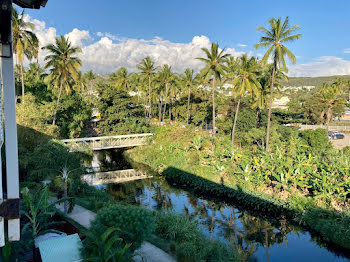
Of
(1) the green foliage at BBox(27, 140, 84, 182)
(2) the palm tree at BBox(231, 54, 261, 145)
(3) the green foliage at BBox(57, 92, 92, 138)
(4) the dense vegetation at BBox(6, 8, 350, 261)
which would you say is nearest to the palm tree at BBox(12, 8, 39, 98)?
(4) the dense vegetation at BBox(6, 8, 350, 261)

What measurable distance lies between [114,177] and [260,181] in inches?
517

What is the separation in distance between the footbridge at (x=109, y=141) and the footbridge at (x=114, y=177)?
3.44 metres

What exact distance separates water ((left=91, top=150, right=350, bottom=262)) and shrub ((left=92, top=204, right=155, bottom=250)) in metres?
5.68

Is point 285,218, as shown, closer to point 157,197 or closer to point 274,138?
point 157,197

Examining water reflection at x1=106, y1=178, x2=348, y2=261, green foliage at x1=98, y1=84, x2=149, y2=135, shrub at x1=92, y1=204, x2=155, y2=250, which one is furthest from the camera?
green foliage at x1=98, y1=84, x2=149, y2=135

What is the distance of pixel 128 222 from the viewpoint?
795 cm

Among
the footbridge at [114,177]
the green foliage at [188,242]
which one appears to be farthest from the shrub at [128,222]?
the footbridge at [114,177]

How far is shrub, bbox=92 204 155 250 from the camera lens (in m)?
7.88

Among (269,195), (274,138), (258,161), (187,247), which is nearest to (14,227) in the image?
(187,247)

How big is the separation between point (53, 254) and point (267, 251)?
1018 cm

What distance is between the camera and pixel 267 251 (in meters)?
13.1

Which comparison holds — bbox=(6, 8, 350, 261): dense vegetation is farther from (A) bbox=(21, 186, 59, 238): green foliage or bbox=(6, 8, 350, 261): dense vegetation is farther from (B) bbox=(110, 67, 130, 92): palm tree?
(B) bbox=(110, 67, 130, 92): palm tree

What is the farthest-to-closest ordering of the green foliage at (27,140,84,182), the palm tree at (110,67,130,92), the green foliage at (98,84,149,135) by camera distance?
the palm tree at (110,67,130,92) < the green foliage at (98,84,149,135) < the green foliage at (27,140,84,182)

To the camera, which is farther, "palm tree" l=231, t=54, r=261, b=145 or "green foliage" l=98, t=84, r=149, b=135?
"green foliage" l=98, t=84, r=149, b=135
